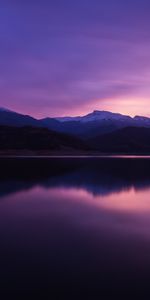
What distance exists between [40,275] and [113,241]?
5.11 m

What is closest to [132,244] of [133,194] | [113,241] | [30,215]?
[113,241]

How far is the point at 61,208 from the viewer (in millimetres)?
23281

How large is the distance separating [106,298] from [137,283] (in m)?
1.44

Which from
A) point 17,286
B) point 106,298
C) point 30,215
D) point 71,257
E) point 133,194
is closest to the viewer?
point 106,298

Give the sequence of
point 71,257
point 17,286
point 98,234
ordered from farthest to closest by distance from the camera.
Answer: point 98,234 → point 71,257 → point 17,286

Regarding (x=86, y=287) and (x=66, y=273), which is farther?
(x=66, y=273)

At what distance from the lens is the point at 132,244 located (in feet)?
46.4

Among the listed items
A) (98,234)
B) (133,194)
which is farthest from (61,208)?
(133,194)

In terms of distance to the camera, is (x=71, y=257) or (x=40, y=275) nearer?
(x=40, y=275)

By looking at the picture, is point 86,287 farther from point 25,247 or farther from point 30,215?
point 30,215

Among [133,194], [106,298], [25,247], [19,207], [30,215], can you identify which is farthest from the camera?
[133,194]

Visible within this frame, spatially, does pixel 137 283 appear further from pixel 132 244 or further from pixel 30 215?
pixel 30 215

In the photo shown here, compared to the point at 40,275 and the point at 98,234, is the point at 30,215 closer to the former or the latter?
the point at 98,234

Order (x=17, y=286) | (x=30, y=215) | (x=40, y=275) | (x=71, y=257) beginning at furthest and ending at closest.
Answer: (x=30, y=215) < (x=71, y=257) < (x=40, y=275) < (x=17, y=286)
